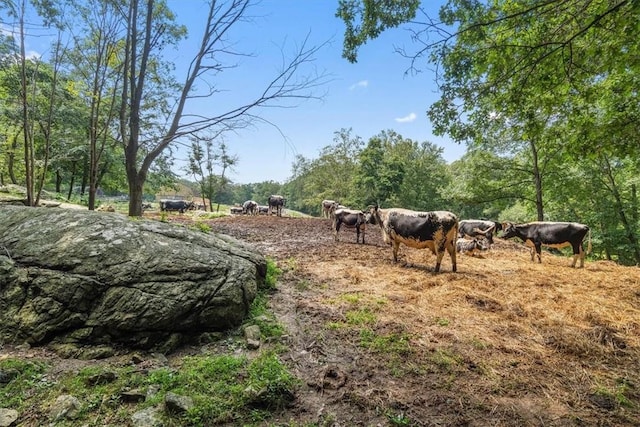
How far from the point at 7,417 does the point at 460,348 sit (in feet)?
13.9

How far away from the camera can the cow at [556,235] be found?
859 centimetres

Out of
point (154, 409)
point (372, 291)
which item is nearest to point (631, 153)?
point (372, 291)

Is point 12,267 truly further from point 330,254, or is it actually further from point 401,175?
point 401,175

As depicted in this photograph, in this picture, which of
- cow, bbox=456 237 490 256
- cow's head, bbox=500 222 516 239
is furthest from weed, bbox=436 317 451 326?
cow's head, bbox=500 222 516 239

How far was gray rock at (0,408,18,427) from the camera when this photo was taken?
2.04m

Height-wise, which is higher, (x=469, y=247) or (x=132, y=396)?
(x=469, y=247)

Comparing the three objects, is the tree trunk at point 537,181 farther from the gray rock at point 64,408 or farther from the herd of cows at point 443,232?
the gray rock at point 64,408

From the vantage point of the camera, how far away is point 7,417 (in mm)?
2094

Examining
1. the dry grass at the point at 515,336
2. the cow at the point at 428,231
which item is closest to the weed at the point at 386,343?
the dry grass at the point at 515,336

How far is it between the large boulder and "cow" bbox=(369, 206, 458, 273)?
4682 millimetres

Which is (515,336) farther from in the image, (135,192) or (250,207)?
(250,207)

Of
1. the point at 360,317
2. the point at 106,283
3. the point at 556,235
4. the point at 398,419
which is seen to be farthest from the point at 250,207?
the point at 398,419

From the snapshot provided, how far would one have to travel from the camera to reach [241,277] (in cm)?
429

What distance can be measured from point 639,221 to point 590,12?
64.8 feet
